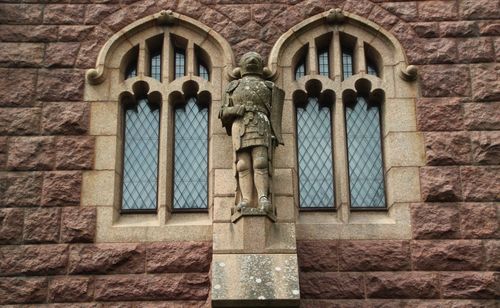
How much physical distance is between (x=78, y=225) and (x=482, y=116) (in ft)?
16.6

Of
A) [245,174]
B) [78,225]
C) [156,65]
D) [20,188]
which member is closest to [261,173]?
[245,174]

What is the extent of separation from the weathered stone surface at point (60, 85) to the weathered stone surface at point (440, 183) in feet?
14.4

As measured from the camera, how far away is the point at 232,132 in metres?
10.2

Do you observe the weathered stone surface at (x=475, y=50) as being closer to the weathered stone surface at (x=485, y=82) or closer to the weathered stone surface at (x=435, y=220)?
the weathered stone surface at (x=485, y=82)

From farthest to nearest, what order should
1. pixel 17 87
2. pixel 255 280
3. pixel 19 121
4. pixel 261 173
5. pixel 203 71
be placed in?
pixel 203 71, pixel 17 87, pixel 19 121, pixel 261 173, pixel 255 280

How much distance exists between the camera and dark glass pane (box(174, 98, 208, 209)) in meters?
10.9

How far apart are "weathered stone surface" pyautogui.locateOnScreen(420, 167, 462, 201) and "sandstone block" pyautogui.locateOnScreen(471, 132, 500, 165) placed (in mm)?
327

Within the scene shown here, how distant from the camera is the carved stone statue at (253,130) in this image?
9.92m

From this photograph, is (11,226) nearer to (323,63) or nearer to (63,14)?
(63,14)

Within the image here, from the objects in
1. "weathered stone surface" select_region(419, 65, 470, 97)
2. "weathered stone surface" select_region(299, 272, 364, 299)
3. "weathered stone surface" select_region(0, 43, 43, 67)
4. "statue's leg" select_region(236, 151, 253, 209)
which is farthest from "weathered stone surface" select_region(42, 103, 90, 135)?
"weathered stone surface" select_region(419, 65, 470, 97)

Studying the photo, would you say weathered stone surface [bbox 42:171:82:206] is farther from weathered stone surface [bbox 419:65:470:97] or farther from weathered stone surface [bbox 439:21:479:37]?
weathered stone surface [bbox 439:21:479:37]

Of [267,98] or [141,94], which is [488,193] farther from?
[141,94]

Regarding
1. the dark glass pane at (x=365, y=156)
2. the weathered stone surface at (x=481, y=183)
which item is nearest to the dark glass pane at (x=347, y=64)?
the dark glass pane at (x=365, y=156)

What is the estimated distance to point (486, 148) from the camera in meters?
10.7
